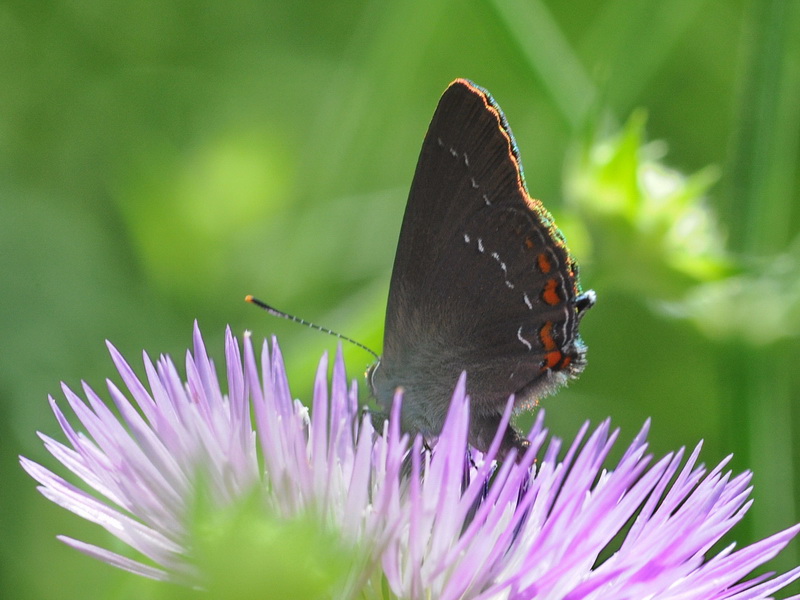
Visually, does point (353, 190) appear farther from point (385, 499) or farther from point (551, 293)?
point (385, 499)

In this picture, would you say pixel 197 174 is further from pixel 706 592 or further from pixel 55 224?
pixel 706 592

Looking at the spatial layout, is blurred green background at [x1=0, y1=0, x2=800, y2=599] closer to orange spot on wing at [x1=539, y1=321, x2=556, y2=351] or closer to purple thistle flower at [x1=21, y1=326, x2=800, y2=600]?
orange spot on wing at [x1=539, y1=321, x2=556, y2=351]

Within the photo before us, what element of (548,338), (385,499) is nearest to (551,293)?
(548,338)

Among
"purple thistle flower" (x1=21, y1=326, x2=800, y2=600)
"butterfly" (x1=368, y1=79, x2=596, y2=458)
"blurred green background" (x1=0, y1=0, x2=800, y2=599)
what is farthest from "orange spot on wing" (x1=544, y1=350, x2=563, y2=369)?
"blurred green background" (x1=0, y1=0, x2=800, y2=599)

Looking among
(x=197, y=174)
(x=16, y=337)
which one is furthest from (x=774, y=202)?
(x=16, y=337)

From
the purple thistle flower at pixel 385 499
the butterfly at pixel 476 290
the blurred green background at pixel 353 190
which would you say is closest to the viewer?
the purple thistle flower at pixel 385 499

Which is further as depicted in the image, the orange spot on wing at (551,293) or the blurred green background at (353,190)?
the blurred green background at (353,190)

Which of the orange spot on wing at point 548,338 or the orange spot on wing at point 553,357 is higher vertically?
the orange spot on wing at point 548,338

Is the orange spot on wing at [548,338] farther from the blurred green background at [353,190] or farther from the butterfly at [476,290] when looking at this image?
the blurred green background at [353,190]

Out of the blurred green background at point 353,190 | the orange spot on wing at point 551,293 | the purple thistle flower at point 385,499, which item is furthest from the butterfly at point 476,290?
the blurred green background at point 353,190
